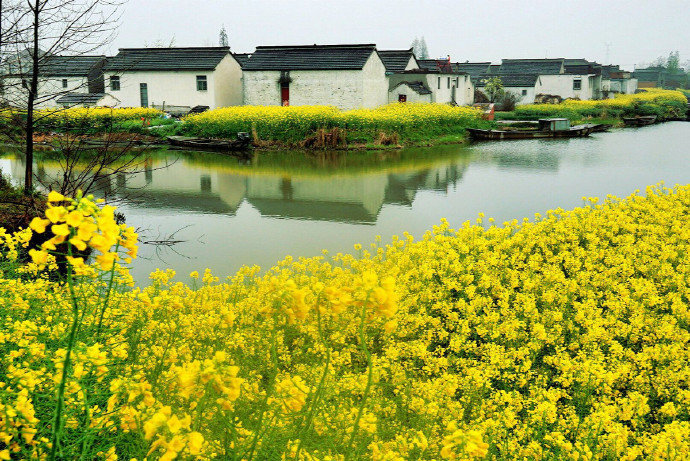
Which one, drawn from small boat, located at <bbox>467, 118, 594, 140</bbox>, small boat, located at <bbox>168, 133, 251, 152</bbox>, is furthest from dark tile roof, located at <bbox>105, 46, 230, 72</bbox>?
small boat, located at <bbox>467, 118, 594, 140</bbox>

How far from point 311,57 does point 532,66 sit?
115 ft

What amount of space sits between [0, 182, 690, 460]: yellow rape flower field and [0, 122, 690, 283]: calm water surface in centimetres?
329

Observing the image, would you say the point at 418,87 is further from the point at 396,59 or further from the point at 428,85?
the point at 396,59

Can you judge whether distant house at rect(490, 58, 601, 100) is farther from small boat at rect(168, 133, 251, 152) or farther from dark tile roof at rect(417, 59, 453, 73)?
small boat at rect(168, 133, 251, 152)

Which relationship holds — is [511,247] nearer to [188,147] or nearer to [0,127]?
[0,127]

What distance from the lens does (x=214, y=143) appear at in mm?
28141

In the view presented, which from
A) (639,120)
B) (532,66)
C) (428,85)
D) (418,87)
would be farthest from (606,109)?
(532,66)

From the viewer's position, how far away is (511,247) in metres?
8.03

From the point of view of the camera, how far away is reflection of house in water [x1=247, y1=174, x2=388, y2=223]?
46.9 ft

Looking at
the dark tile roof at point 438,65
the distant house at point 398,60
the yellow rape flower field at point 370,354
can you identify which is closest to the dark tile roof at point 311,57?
the distant house at point 398,60

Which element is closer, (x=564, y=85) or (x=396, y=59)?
(x=396, y=59)

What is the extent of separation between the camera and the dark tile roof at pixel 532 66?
6253 cm

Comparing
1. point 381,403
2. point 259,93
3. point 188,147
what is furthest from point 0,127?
point 259,93

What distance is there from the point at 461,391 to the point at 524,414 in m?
0.55
